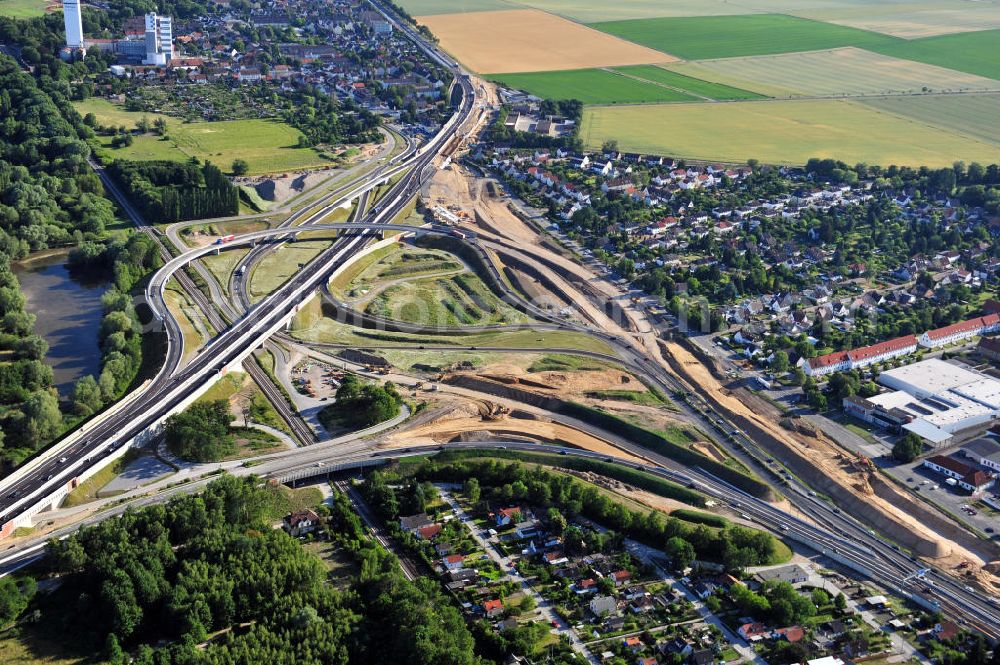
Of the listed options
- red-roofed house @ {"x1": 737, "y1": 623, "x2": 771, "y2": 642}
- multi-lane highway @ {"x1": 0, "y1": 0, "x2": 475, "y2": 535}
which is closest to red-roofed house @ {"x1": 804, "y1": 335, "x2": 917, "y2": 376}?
red-roofed house @ {"x1": 737, "y1": 623, "x2": 771, "y2": 642}

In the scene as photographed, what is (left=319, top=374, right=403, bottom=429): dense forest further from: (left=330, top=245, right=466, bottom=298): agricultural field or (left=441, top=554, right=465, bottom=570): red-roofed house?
(left=330, top=245, right=466, bottom=298): agricultural field

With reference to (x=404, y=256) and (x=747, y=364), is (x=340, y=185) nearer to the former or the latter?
(x=404, y=256)

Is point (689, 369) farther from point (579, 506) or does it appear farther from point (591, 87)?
point (591, 87)

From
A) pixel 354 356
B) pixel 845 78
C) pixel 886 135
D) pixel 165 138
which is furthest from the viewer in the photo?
pixel 845 78

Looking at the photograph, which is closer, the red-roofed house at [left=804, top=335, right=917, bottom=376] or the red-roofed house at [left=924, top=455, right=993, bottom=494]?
the red-roofed house at [left=924, top=455, right=993, bottom=494]

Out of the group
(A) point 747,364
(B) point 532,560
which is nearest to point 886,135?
(A) point 747,364

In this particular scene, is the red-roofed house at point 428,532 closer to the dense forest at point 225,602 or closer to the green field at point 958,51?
the dense forest at point 225,602
